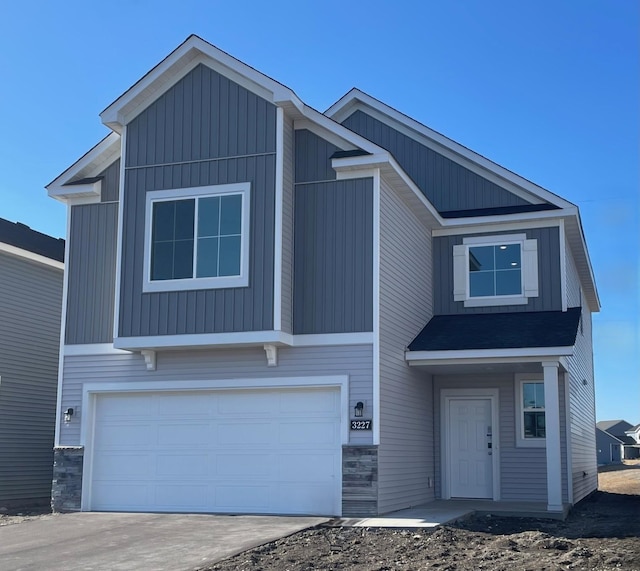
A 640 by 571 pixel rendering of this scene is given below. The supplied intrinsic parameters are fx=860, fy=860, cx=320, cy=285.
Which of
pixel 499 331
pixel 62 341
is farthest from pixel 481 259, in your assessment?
pixel 62 341

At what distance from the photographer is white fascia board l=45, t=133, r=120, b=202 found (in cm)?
1455

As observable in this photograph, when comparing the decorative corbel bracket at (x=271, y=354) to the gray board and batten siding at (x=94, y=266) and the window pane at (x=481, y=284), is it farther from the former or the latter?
the window pane at (x=481, y=284)

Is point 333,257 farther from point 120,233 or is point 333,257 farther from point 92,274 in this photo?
point 92,274

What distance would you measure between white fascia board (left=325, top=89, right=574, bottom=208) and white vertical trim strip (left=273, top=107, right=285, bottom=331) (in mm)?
5346

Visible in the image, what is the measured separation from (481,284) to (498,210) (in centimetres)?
146

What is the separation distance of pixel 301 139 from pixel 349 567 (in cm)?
713

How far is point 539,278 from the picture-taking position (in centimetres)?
1614

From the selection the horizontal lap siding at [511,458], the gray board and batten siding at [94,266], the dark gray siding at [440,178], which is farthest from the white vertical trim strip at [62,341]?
the dark gray siding at [440,178]

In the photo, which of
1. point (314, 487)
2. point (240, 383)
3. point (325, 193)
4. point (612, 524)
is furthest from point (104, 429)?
point (612, 524)

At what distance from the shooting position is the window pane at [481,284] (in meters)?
16.5

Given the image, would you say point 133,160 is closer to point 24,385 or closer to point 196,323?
point 196,323

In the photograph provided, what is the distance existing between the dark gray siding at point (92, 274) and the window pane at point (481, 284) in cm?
676

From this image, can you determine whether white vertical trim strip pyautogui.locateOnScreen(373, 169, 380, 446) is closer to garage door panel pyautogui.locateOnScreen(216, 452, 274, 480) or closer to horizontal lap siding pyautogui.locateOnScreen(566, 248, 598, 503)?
garage door panel pyautogui.locateOnScreen(216, 452, 274, 480)

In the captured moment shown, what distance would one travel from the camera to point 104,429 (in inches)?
555
